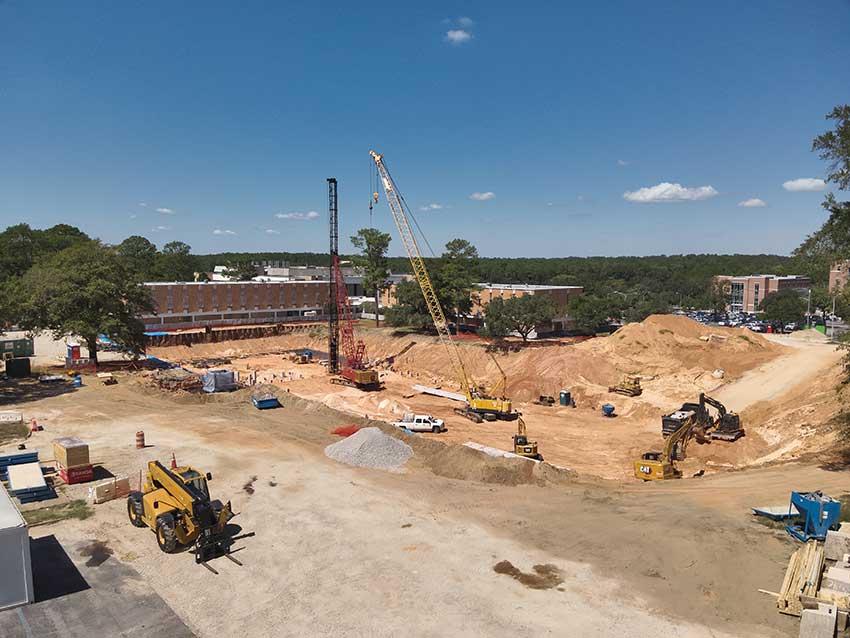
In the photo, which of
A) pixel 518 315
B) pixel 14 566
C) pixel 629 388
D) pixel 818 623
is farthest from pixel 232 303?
pixel 818 623

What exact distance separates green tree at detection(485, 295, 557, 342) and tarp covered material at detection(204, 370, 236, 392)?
31629mm

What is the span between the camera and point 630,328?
61.2m

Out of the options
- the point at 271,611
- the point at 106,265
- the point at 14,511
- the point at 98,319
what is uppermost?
the point at 106,265

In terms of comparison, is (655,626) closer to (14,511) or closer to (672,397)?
(14,511)

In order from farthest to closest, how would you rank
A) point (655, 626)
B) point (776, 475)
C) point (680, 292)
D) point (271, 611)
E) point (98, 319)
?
point (680, 292) → point (98, 319) → point (776, 475) → point (271, 611) → point (655, 626)

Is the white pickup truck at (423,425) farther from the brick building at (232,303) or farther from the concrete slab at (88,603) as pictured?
the brick building at (232,303)

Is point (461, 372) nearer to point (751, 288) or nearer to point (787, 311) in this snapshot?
point (787, 311)

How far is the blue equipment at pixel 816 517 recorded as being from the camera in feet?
63.6

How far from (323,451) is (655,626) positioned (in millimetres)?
21164

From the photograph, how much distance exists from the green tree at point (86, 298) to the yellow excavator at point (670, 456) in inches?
1943

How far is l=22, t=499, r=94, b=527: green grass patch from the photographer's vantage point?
2255 centimetres

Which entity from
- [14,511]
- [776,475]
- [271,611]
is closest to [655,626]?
[271,611]

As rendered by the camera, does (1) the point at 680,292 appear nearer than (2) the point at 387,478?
No

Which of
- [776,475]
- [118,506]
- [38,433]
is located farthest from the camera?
[38,433]
